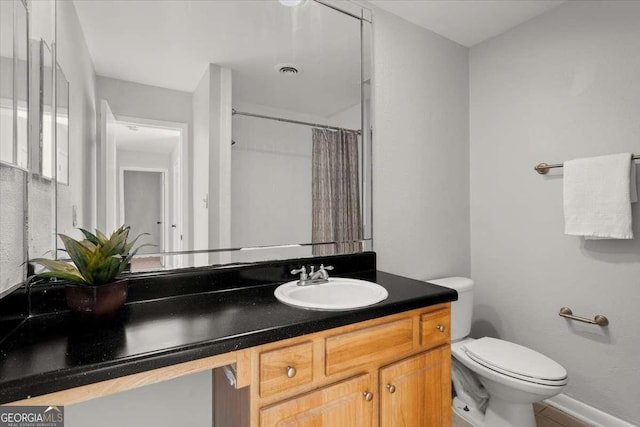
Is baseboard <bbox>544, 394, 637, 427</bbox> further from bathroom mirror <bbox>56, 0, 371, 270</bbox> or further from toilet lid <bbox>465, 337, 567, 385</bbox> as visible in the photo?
bathroom mirror <bbox>56, 0, 371, 270</bbox>

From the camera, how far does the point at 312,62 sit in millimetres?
1660

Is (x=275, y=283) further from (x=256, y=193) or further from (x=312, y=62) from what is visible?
(x=312, y=62)

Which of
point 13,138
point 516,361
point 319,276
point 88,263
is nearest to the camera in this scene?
point 13,138

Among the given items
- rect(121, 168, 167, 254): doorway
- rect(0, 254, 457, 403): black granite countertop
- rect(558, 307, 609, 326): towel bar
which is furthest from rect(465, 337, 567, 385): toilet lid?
rect(121, 168, 167, 254): doorway

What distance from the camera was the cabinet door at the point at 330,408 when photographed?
0.90 m

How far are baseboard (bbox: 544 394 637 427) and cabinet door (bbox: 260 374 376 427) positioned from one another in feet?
4.74

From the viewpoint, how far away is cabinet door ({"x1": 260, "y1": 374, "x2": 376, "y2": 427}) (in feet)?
2.96

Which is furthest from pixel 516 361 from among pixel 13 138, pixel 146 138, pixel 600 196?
pixel 13 138

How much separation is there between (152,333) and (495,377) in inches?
59.3

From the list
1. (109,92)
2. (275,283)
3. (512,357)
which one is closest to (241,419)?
(275,283)

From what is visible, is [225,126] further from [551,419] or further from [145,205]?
[551,419]

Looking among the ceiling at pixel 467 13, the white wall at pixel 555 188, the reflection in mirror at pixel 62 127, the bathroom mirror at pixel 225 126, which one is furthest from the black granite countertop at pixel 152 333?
the ceiling at pixel 467 13

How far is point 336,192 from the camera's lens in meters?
1.75

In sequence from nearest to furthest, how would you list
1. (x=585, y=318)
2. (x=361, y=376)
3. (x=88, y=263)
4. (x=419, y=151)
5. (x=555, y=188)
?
(x=88, y=263), (x=361, y=376), (x=585, y=318), (x=555, y=188), (x=419, y=151)
